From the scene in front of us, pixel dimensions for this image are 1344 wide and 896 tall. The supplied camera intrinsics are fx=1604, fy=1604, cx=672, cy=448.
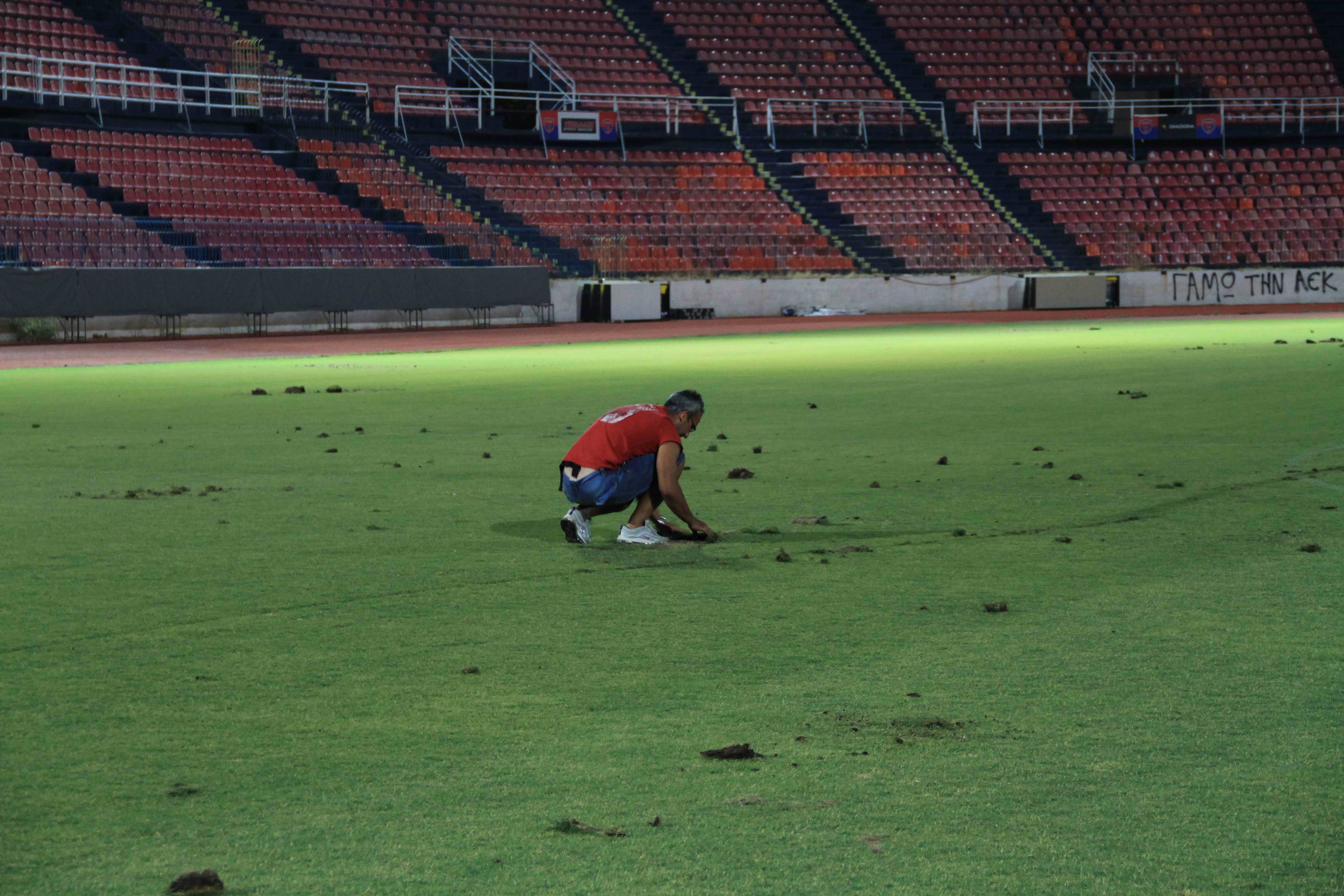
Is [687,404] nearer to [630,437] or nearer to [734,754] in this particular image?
[630,437]

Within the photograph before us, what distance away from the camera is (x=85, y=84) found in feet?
125

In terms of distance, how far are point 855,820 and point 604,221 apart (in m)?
38.9

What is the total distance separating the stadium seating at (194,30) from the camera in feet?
134

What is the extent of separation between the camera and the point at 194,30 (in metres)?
41.4

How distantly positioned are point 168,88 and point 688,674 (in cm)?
3602

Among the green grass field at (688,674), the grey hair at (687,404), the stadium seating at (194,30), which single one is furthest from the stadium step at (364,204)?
the grey hair at (687,404)

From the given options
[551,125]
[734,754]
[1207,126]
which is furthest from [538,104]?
[734,754]

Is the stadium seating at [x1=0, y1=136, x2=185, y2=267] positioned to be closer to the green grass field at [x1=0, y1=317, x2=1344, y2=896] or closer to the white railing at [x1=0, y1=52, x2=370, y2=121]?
the white railing at [x1=0, y1=52, x2=370, y2=121]

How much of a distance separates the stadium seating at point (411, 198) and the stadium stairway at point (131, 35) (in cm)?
378

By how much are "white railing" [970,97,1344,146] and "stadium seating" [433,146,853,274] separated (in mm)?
8771

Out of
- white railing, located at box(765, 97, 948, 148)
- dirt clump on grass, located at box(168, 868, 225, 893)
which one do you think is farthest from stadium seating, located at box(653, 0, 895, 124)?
dirt clump on grass, located at box(168, 868, 225, 893)

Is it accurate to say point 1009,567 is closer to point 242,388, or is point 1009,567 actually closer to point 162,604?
point 162,604

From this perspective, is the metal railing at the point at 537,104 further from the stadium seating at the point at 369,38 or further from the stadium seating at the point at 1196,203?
the stadium seating at the point at 1196,203

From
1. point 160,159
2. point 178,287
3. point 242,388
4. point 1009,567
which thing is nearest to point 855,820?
point 1009,567
